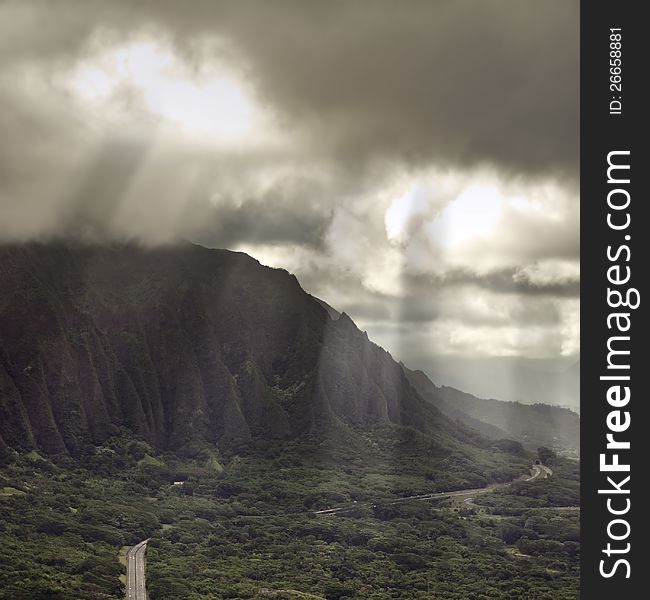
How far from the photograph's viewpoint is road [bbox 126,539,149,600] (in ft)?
315

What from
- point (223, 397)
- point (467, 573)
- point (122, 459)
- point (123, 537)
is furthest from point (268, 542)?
point (223, 397)

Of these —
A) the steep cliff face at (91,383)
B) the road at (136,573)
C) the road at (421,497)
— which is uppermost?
the steep cliff face at (91,383)

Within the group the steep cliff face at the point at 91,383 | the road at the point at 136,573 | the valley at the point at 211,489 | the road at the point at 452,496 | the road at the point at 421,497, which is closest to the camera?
the road at the point at 136,573

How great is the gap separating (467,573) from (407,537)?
20589 mm

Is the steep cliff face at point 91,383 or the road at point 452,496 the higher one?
the steep cliff face at point 91,383

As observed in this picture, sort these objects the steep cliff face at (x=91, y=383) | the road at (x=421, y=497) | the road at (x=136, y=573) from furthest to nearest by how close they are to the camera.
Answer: the steep cliff face at (x=91, y=383)
the road at (x=421, y=497)
the road at (x=136, y=573)

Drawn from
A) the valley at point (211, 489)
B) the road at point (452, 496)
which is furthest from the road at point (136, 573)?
the road at point (452, 496)

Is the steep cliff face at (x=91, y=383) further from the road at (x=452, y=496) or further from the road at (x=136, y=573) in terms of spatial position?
the road at (x=136, y=573)

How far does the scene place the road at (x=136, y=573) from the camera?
96.1 meters

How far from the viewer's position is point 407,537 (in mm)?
130250

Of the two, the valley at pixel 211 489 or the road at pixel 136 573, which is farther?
the valley at pixel 211 489

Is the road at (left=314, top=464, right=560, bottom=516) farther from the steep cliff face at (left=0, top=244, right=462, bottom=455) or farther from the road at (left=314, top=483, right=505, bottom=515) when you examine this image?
the steep cliff face at (left=0, top=244, right=462, bottom=455)

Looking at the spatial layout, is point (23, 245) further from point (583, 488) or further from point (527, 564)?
point (583, 488)

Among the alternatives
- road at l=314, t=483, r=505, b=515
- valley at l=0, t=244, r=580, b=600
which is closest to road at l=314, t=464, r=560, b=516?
road at l=314, t=483, r=505, b=515
